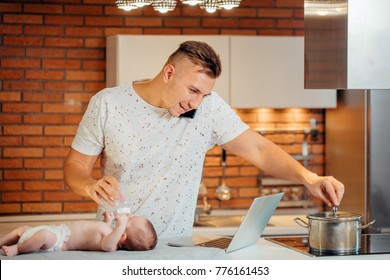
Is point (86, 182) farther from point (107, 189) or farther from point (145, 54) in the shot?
point (145, 54)

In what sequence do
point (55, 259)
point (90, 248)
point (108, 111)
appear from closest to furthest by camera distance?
point (55, 259)
point (90, 248)
point (108, 111)

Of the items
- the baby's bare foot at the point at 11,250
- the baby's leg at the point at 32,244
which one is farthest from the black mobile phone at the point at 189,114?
the baby's bare foot at the point at 11,250

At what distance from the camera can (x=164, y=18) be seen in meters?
5.36

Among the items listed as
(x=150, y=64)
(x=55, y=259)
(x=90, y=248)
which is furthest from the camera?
(x=150, y=64)

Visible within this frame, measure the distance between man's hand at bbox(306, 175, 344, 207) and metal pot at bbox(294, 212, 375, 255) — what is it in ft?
0.43

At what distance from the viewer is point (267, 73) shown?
5.16 m

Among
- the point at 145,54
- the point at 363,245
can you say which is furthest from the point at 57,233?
the point at 145,54

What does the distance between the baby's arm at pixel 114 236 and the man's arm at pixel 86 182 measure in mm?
83

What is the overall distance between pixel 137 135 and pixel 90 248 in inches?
24.7

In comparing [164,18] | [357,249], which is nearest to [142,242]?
[357,249]

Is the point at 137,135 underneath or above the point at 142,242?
above

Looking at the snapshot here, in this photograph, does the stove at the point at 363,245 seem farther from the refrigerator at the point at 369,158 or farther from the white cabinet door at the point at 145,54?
the white cabinet door at the point at 145,54

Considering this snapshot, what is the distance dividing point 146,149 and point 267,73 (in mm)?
2088

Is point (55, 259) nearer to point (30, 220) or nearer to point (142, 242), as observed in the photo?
point (142, 242)
